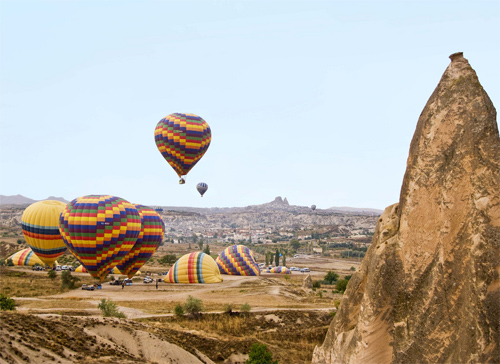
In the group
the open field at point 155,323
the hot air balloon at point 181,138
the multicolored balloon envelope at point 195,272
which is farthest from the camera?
the multicolored balloon envelope at point 195,272

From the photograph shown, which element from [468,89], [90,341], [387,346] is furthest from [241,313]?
[468,89]

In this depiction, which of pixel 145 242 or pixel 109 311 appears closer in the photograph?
pixel 109 311

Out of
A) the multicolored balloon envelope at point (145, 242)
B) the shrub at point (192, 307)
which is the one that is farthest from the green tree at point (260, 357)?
the multicolored balloon envelope at point (145, 242)

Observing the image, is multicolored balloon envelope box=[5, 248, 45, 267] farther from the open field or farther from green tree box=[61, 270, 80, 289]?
green tree box=[61, 270, 80, 289]

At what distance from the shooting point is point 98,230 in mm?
→ 31094

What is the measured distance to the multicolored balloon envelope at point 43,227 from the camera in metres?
39.6

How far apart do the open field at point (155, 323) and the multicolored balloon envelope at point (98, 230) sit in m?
2.97

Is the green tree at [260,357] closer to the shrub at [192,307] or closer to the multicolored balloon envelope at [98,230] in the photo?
the shrub at [192,307]

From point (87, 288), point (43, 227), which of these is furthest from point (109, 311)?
point (43, 227)

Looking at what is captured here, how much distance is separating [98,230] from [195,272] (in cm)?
1624

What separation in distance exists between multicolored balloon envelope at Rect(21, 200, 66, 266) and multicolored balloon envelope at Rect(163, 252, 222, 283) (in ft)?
36.4

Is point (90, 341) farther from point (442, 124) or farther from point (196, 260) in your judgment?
point (196, 260)

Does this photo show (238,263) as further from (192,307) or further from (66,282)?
(192,307)

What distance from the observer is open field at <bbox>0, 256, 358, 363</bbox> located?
15255 millimetres
